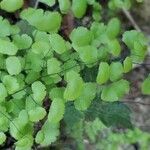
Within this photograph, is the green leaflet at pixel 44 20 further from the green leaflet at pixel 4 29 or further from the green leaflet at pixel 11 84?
the green leaflet at pixel 11 84

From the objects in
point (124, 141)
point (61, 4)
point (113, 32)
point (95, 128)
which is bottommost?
point (124, 141)

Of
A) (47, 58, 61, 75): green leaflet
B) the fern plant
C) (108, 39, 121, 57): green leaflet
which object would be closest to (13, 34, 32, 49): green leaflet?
the fern plant

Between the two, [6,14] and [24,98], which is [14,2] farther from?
[6,14]

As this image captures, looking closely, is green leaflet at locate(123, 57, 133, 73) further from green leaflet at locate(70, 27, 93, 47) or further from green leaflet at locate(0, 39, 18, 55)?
green leaflet at locate(0, 39, 18, 55)

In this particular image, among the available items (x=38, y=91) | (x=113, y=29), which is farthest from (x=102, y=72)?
(x=113, y=29)

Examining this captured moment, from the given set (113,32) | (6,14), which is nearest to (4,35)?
(113,32)

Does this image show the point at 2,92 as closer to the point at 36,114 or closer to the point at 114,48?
the point at 36,114
